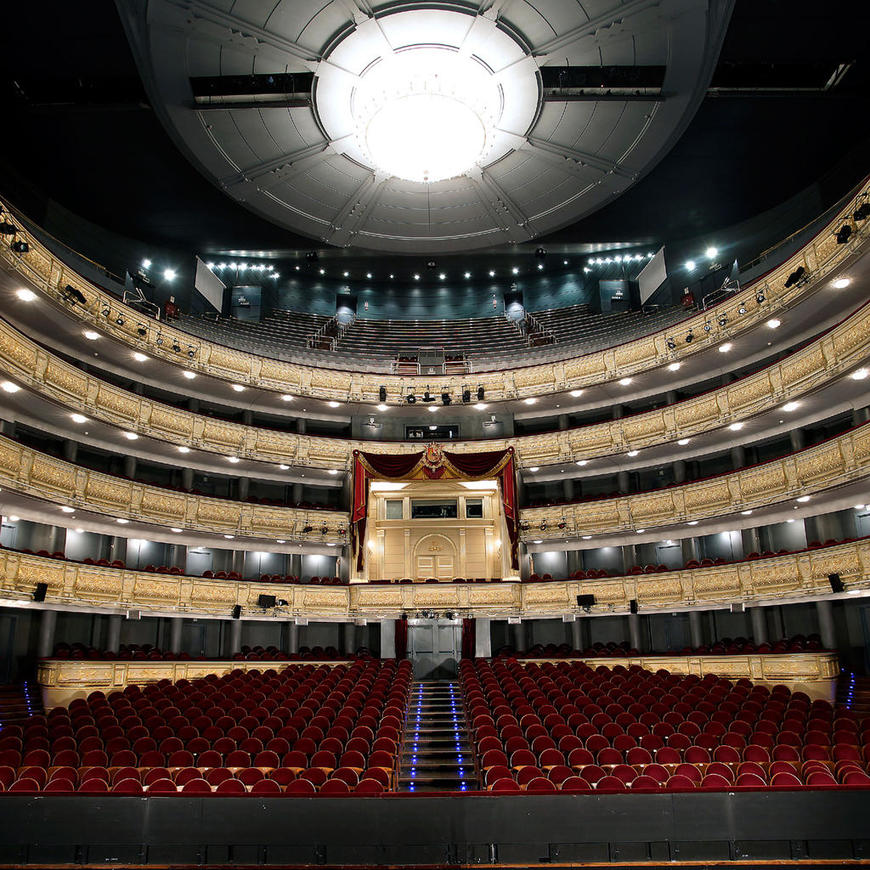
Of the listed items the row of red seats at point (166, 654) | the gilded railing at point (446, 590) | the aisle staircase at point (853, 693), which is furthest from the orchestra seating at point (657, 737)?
the row of red seats at point (166, 654)

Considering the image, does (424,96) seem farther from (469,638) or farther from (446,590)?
(469,638)

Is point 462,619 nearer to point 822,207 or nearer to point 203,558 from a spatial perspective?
point 203,558

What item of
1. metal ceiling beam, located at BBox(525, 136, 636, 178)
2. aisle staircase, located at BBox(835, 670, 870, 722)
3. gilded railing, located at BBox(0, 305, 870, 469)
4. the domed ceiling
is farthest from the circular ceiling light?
aisle staircase, located at BBox(835, 670, 870, 722)

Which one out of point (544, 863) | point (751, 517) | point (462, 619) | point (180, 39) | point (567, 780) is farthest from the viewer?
point (462, 619)

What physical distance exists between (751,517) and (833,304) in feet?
15.5

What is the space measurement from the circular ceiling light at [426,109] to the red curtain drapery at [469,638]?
1134cm

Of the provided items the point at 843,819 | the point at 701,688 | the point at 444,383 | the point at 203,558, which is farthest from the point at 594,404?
the point at 843,819

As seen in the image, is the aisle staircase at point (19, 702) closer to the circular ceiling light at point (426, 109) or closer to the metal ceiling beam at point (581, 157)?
the circular ceiling light at point (426, 109)

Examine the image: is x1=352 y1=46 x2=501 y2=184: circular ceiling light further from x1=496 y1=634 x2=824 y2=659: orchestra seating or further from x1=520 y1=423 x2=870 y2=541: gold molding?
x1=496 y1=634 x2=824 y2=659: orchestra seating

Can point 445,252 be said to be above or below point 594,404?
above

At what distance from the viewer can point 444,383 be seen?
20109mm

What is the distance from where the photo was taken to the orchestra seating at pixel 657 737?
6.27 m

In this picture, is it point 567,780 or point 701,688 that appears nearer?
point 567,780

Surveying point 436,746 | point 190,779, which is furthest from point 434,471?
point 190,779
